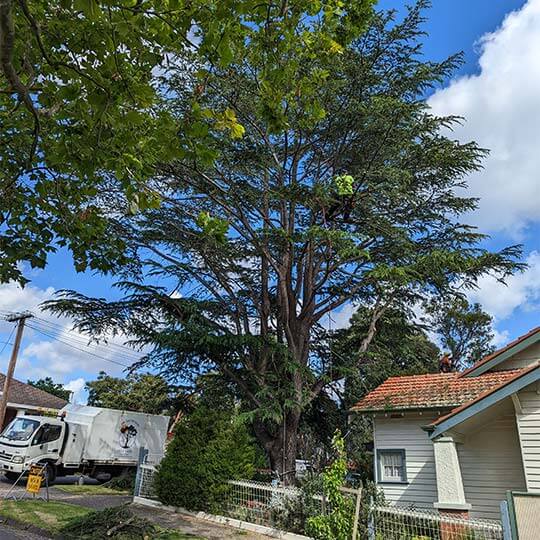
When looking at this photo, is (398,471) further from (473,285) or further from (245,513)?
(473,285)

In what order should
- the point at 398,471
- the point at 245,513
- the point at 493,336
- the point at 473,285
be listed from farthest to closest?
the point at 493,336
the point at 473,285
the point at 398,471
the point at 245,513

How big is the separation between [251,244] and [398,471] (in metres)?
9.18

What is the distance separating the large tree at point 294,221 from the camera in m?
14.4

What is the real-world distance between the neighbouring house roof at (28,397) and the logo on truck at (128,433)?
959 centimetres

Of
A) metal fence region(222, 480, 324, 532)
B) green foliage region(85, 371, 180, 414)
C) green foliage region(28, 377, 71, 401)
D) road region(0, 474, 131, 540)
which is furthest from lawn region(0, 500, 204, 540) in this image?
green foliage region(28, 377, 71, 401)

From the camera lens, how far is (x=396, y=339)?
18500 millimetres

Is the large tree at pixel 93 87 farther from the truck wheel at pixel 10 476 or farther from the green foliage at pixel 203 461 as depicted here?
the truck wheel at pixel 10 476

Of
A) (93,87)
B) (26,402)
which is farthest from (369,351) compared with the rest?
(26,402)

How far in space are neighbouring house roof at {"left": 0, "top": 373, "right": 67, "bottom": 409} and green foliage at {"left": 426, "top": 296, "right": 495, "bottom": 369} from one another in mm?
27473

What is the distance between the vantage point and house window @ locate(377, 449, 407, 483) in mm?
13406

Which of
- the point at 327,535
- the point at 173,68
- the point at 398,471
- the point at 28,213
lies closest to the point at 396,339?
the point at 398,471

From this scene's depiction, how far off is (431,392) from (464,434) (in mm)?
2647

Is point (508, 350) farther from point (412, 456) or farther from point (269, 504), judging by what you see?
point (269, 504)

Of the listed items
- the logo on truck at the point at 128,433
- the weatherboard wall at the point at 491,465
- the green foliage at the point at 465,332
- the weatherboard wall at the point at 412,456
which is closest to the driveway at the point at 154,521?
the logo on truck at the point at 128,433
